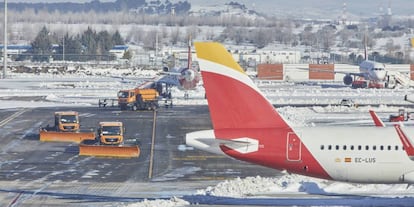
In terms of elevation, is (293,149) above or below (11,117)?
above

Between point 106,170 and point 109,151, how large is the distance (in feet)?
20.9

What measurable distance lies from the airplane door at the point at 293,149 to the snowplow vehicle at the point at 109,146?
2092cm

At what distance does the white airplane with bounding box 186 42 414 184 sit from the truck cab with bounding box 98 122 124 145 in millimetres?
23822

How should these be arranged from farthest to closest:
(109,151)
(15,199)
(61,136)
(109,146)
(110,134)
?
(61,136), (110,134), (109,146), (109,151), (15,199)

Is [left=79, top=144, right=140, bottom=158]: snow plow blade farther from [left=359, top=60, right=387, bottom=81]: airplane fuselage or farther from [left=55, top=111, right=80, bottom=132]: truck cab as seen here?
[left=359, top=60, right=387, bottom=81]: airplane fuselage

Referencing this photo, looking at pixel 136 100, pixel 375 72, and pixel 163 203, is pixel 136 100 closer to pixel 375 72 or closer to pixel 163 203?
pixel 375 72

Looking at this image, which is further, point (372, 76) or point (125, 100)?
point (372, 76)

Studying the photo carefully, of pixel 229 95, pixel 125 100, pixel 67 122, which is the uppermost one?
pixel 229 95

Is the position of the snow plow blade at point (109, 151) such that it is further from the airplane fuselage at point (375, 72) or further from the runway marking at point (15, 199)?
the airplane fuselage at point (375, 72)

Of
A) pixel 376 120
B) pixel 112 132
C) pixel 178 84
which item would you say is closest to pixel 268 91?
pixel 178 84

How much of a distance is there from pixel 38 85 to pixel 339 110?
175 ft

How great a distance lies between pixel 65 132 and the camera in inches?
2650

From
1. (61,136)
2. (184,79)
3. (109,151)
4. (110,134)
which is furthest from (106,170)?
(184,79)

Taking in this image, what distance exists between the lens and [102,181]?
47062 mm
